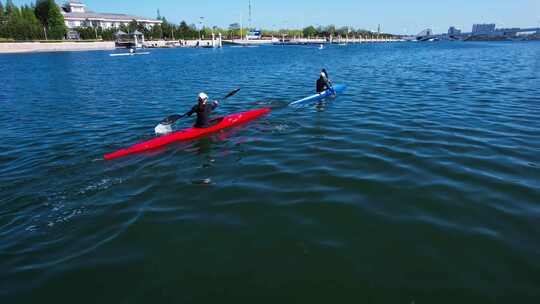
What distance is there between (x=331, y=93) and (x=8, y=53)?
98.9m

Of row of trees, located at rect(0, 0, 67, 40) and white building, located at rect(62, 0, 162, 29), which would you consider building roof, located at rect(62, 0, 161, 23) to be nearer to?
white building, located at rect(62, 0, 162, 29)

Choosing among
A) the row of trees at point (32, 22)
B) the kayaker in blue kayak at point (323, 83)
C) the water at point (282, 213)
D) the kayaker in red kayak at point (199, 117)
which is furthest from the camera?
the row of trees at point (32, 22)

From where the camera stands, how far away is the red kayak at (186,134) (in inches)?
461

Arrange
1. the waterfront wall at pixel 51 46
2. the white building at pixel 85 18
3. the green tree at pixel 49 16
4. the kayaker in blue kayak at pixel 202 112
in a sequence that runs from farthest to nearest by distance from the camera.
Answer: the white building at pixel 85 18
the green tree at pixel 49 16
the waterfront wall at pixel 51 46
the kayaker in blue kayak at pixel 202 112

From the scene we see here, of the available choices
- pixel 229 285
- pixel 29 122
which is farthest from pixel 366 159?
pixel 29 122

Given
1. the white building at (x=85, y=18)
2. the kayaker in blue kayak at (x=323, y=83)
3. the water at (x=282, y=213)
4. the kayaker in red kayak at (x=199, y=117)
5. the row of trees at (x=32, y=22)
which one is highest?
the white building at (x=85, y=18)

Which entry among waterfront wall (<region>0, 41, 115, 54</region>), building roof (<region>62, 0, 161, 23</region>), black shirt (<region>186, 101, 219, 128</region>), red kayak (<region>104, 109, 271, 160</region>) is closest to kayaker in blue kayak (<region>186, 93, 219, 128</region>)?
black shirt (<region>186, 101, 219, 128</region>)

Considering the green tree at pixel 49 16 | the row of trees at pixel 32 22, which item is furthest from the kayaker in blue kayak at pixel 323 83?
the green tree at pixel 49 16

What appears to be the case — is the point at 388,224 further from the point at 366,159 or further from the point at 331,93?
the point at 331,93

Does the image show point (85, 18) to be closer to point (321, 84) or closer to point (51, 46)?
point (51, 46)

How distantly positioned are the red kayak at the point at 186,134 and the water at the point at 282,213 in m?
0.55

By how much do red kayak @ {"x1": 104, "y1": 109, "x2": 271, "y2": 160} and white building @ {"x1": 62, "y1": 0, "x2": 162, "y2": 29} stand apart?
168280 mm

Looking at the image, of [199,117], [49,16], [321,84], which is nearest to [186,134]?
[199,117]

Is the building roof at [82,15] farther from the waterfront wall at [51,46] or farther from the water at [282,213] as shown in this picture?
the water at [282,213]
